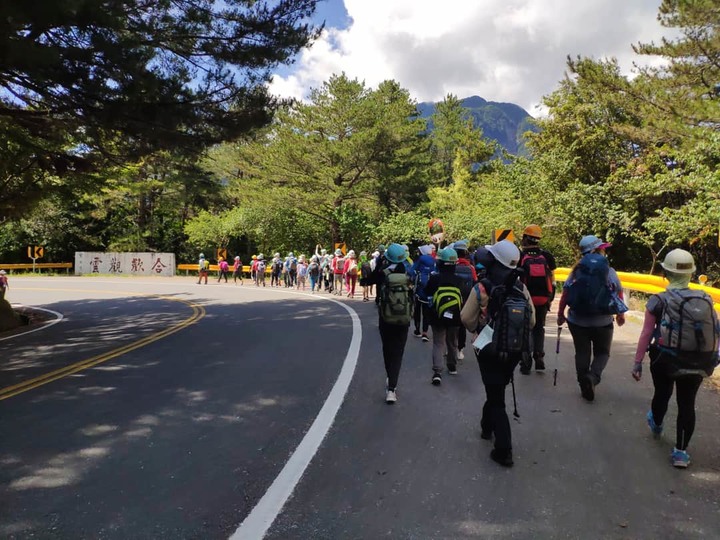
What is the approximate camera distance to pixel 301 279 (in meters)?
24.3

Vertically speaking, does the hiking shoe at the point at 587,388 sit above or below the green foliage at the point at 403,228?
below

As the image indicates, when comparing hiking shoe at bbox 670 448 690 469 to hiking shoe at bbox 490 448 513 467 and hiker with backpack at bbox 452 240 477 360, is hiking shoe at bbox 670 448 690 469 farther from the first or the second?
hiker with backpack at bbox 452 240 477 360

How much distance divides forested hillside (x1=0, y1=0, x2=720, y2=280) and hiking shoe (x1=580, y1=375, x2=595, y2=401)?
7482 millimetres

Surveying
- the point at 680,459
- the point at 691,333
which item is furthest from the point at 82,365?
the point at 691,333

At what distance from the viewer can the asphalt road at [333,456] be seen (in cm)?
306

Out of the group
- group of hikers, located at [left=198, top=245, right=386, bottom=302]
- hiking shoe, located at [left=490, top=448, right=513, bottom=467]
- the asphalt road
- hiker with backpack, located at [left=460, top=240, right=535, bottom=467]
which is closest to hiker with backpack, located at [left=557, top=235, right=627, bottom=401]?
the asphalt road

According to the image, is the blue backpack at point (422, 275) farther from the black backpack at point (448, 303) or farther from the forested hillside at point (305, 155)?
the forested hillside at point (305, 155)

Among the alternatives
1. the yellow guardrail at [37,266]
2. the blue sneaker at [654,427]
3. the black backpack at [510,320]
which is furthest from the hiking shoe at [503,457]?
the yellow guardrail at [37,266]

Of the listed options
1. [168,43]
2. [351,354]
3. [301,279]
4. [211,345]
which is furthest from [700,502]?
[301,279]

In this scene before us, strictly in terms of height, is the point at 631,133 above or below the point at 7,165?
above

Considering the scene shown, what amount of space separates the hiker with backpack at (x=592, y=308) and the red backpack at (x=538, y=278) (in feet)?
2.25

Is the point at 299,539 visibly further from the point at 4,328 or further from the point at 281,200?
the point at 281,200

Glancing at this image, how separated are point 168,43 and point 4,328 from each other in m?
8.52

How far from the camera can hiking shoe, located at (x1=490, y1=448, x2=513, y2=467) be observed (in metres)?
3.86
